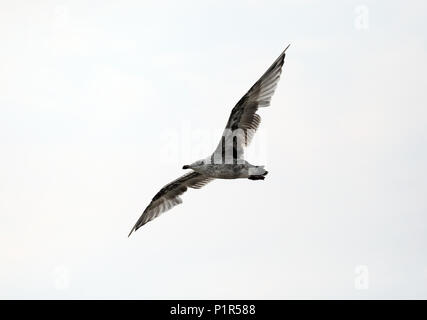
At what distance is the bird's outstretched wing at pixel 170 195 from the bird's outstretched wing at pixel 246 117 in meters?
Result: 2.54

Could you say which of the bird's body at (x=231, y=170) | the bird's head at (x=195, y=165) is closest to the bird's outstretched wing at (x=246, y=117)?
the bird's body at (x=231, y=170)

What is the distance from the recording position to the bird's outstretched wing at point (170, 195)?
26203 millimetres

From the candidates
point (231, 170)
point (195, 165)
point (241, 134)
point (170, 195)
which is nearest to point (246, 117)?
point (241, 134)

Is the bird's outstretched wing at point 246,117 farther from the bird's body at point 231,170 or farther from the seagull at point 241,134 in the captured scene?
the bird's body at point 231,170

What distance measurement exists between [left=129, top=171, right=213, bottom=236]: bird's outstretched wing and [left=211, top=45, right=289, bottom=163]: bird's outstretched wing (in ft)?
8.35

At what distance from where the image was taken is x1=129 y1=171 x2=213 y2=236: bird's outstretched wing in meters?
26.2

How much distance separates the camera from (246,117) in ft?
76.7

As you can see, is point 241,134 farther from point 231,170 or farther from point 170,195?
point 170,195

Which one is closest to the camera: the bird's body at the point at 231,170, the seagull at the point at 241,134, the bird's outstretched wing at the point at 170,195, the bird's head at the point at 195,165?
the bird's body at the point at 231,170

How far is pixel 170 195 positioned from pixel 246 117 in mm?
4507

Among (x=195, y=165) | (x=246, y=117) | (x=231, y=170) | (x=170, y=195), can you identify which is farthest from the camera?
(x=170, y=195)

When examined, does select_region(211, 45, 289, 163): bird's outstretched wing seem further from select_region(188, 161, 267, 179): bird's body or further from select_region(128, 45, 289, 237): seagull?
select_region(188, 161, 267, 179): bird's body

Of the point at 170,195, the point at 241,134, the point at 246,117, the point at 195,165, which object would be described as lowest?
the point at 170,195

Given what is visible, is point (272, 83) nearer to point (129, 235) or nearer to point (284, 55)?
point (284, 55)
